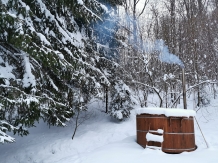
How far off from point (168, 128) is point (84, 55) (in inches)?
141

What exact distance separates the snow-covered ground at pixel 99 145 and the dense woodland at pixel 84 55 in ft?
2.09

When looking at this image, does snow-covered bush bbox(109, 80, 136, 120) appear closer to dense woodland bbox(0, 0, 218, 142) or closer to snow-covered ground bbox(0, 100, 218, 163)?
dense woodland bbox(0, 0, 218, 142)

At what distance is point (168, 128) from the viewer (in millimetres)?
6055

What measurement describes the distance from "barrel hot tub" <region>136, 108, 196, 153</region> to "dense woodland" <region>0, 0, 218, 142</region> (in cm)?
237

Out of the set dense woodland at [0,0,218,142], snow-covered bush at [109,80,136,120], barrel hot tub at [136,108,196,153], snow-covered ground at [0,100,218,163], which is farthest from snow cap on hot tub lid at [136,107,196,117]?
snow-covered bush at [109,80,136,120]

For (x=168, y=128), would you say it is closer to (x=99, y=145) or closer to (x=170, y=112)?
(x=170, y=112)

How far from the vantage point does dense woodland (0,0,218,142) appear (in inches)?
243

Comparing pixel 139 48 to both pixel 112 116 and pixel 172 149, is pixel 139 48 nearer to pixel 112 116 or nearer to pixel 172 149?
pixel 112 116

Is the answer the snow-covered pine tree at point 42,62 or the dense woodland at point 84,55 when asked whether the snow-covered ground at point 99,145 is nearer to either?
the dense woodland at point 84,55

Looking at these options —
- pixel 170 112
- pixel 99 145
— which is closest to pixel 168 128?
pixel 170 112

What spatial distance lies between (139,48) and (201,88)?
3.45m

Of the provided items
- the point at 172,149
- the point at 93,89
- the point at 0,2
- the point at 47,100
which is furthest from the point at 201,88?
the point at 0,2

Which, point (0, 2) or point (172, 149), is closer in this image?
point (0, 2)

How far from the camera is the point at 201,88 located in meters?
11.9
